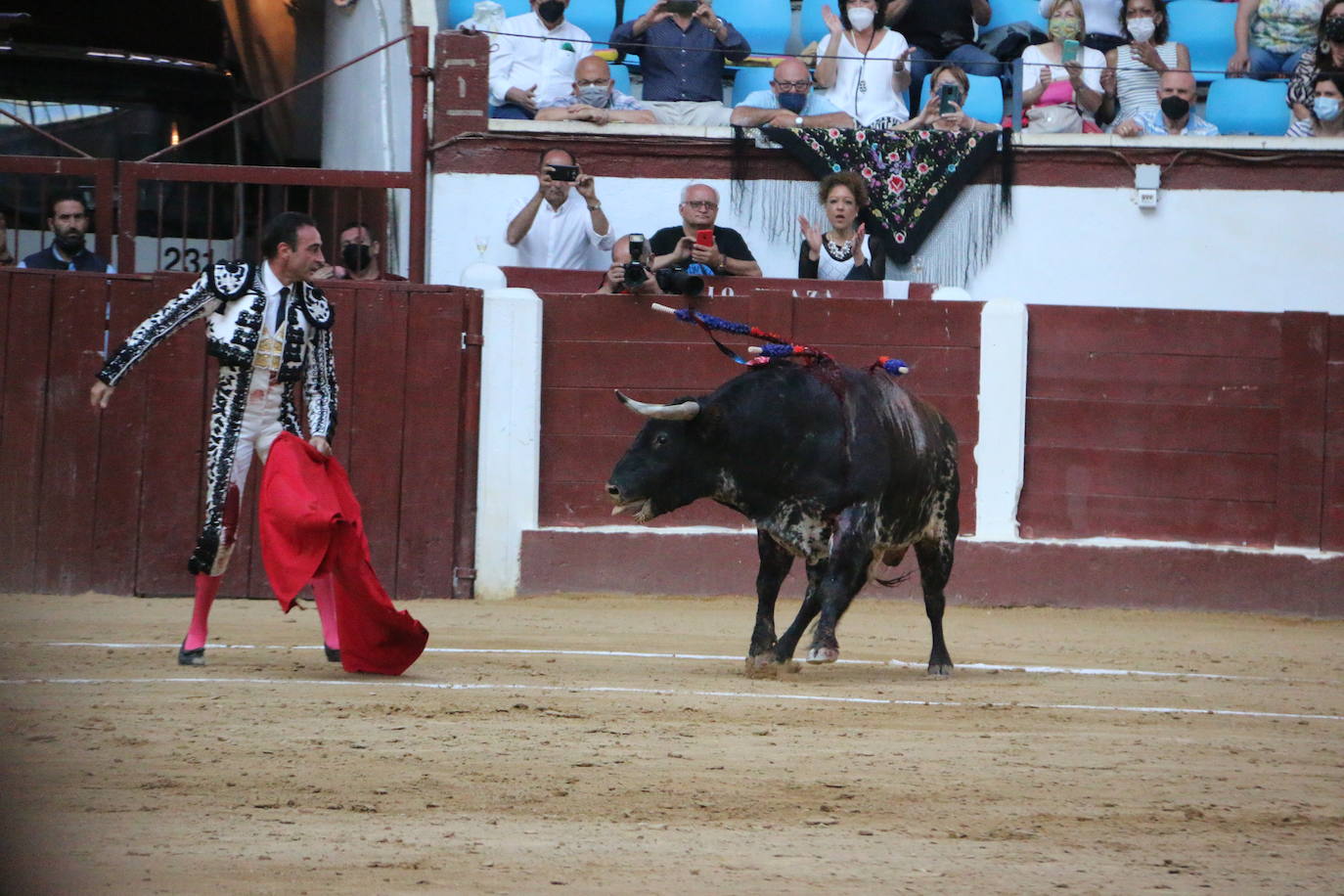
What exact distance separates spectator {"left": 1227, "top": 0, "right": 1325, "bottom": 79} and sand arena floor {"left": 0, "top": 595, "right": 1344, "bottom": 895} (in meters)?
5.15

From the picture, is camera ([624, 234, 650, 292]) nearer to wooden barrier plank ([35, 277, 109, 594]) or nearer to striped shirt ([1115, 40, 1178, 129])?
wooden barrier plank ([35, 277, 109, 594])

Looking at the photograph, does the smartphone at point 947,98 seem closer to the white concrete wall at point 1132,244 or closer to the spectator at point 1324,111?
the white concrete wall at point 1132,244

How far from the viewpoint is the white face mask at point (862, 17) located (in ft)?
35.5

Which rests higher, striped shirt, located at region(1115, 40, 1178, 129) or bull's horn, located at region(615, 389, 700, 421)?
striped shirt, located at region(1115, 40, 1178, 129)

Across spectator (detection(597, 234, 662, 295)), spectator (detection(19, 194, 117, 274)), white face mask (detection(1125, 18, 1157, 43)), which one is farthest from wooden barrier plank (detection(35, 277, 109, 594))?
white face mask (detection(1125, 18, 1157, 43))

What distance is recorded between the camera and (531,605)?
897cm

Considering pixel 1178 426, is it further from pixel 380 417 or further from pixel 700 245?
pixel 380 417

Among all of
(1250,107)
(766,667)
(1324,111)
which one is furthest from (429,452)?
(1324,111)

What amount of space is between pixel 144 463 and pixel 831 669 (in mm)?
4183

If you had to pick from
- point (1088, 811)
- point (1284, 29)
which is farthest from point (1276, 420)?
point (1088, 811)

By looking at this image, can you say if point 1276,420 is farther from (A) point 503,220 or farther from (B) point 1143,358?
(A) point 503,220

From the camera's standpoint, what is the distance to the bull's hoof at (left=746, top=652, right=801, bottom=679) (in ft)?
20.6

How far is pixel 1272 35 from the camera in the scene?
11.1 m

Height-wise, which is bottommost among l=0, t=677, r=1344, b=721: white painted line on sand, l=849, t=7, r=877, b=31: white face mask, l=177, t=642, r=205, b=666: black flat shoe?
l=0, t=677, r=1344, b=721: white painted line on sand
